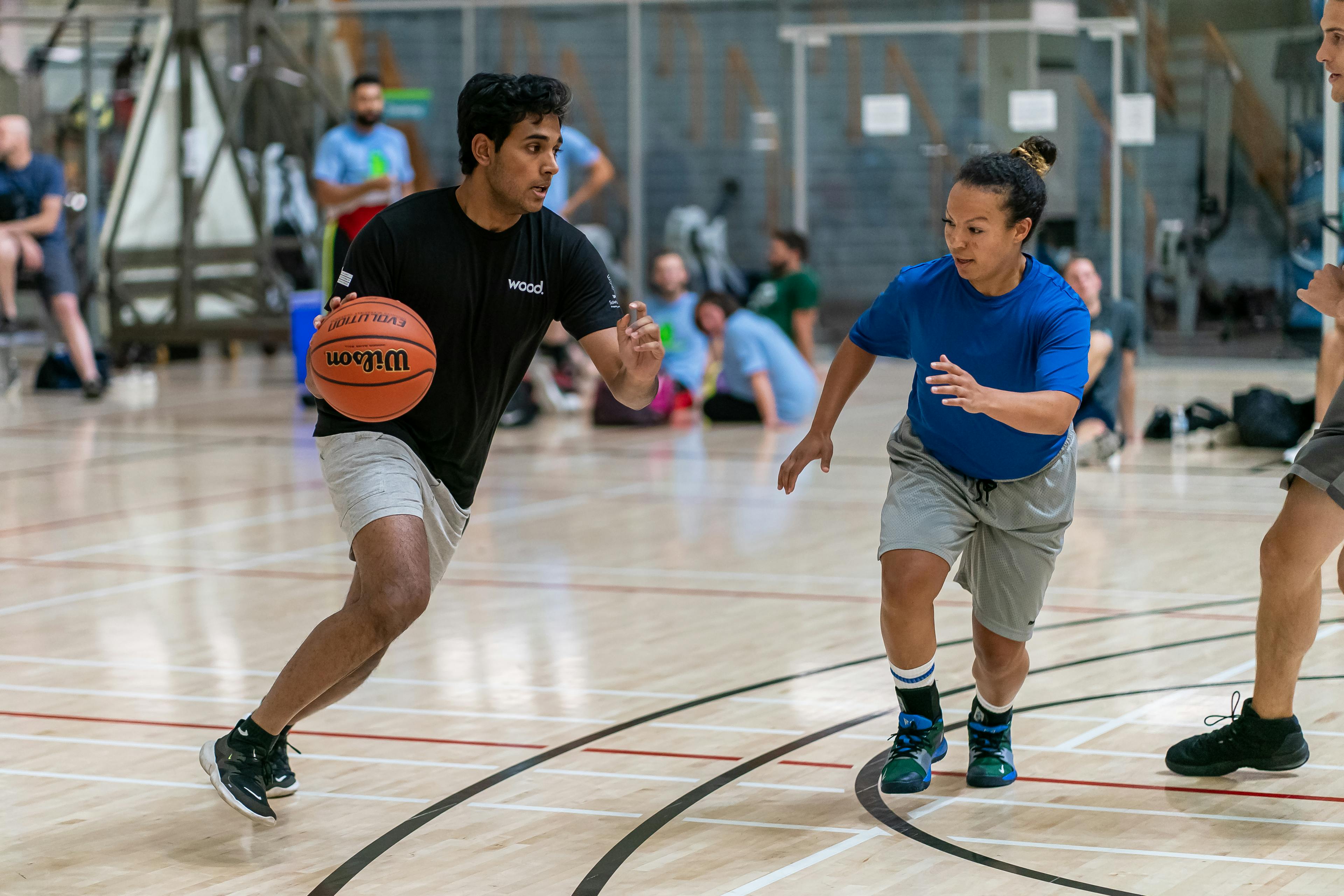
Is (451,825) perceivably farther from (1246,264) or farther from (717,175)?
(717,175)

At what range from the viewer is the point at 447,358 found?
14.3 feet

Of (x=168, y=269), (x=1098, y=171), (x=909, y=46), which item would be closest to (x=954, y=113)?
(x=909, y=46)

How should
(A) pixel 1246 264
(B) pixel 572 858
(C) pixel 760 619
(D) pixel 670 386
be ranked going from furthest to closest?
(A) pixel 1246 264, (D) pixel 670 386, (C) pixel 760 619, (B) pixel 572 858

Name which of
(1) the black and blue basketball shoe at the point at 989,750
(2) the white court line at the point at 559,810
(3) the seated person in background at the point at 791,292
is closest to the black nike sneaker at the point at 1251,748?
(1) the black and blue basketball shoe at the point at 989,750

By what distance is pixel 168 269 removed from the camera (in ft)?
56.4

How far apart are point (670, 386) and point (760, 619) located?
249 inches

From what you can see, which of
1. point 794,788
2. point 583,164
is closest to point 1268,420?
point 583,164

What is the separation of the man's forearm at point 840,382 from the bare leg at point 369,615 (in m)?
1.04

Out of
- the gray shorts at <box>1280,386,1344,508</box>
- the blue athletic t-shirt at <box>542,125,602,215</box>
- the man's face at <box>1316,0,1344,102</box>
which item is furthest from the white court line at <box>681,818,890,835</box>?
the blue athletic t-shirt at <box>542,125,602,215</box>

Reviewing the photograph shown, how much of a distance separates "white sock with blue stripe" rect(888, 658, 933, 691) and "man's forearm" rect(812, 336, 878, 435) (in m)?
0.60

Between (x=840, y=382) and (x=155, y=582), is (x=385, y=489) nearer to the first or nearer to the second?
(x=840, y=382)

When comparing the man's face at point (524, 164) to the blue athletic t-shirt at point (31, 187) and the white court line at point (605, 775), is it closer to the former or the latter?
the white court line at point (605, 775)

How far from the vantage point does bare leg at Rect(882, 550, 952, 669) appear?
14.2ft

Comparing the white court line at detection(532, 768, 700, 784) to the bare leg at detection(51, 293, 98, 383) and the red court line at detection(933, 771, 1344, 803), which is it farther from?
the bare leg at detection(51, 293, 98, 383)
